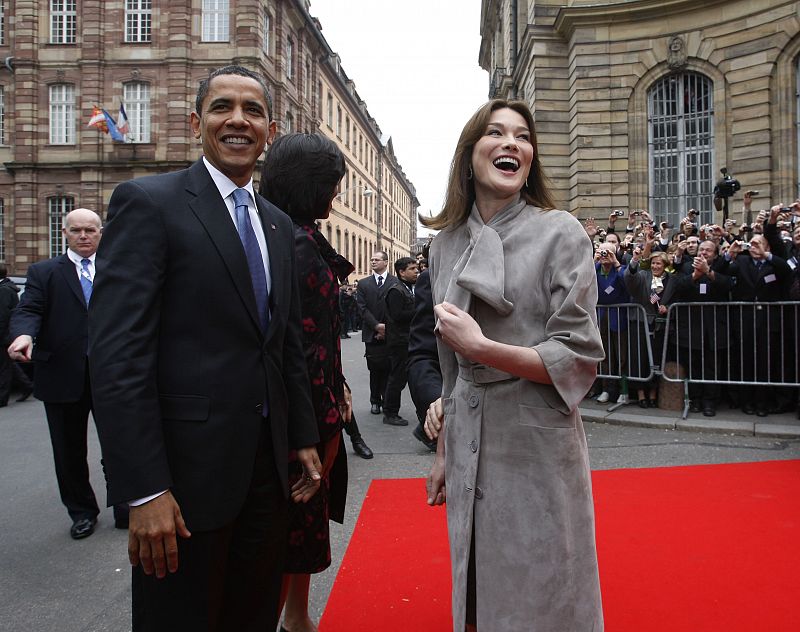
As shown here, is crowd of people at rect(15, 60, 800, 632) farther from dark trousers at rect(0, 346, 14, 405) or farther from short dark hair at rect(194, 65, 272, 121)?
dark trousers at rect(0, 346, 14, 405)

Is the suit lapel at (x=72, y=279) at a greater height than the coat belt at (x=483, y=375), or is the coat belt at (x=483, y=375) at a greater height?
the suit lapel at (x=72, y=279)

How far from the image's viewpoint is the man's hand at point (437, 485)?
80.2 inches

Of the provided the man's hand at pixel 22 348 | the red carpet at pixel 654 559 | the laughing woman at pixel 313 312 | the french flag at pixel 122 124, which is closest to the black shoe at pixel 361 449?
the red carpet at pixel 654 559

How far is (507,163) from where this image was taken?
194 cm

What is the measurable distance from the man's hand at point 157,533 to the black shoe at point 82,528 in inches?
113

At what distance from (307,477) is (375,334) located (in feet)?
19.0

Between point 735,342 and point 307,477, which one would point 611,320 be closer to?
point 735,342

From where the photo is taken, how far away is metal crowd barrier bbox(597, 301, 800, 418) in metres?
6.80

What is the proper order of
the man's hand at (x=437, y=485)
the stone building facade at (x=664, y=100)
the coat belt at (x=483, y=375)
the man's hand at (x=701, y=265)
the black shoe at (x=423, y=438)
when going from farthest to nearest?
the stone building facade at (x=664, y=100)
the man's hand at (x=701, y=265)
the black shoe at (x=423, y=438)
the man's hand at (x=437, y=485)
the coat belt at (x=483, y=375)

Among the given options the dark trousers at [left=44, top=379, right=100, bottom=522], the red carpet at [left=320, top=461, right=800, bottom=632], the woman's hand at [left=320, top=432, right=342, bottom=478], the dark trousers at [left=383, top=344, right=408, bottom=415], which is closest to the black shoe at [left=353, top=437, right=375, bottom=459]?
the red carpet at [left=320, top=461, right=800, bottom=632]

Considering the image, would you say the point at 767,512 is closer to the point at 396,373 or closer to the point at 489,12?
the point at 396,373

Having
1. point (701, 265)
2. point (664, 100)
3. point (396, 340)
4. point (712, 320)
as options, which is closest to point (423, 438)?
point (396, 340)

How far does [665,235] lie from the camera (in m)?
9.54

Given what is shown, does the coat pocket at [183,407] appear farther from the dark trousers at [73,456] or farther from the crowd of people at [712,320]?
the crowd of people at [712,320]
